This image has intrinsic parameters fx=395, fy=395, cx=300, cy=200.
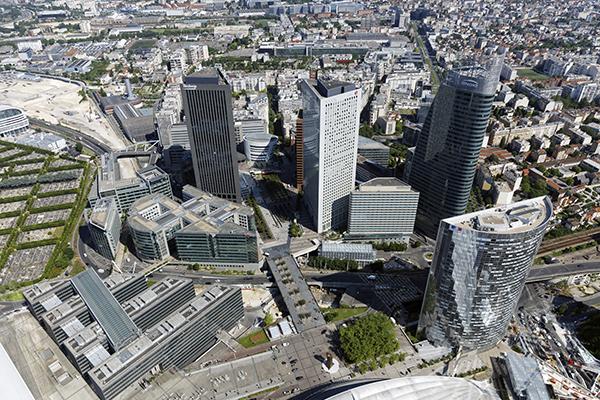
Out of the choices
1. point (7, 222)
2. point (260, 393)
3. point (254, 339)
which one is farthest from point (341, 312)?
point (7, 222)

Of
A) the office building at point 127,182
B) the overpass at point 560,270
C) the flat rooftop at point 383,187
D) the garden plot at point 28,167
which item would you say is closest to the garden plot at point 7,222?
the office building at point 127,182

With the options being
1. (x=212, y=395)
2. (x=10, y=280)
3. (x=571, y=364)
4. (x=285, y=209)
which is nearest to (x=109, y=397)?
(x=212, y=395)

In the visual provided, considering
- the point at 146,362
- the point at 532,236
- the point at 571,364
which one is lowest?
the point at 571,364

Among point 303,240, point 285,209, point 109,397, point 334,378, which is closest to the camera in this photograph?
point 109,397

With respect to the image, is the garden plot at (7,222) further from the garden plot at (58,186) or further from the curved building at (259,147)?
the curved building at (259,147)

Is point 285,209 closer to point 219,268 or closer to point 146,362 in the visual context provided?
point 219,268

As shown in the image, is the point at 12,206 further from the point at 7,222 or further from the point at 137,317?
the point at 137,317

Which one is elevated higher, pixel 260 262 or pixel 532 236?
pixel 532 236

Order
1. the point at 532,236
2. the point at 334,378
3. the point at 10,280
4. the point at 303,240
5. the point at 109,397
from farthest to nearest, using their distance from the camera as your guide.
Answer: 1. the point at 303,240
2. the point at 10,280
3. the point at 334,378
4. the point at 109,397
5. the point at 532,236
